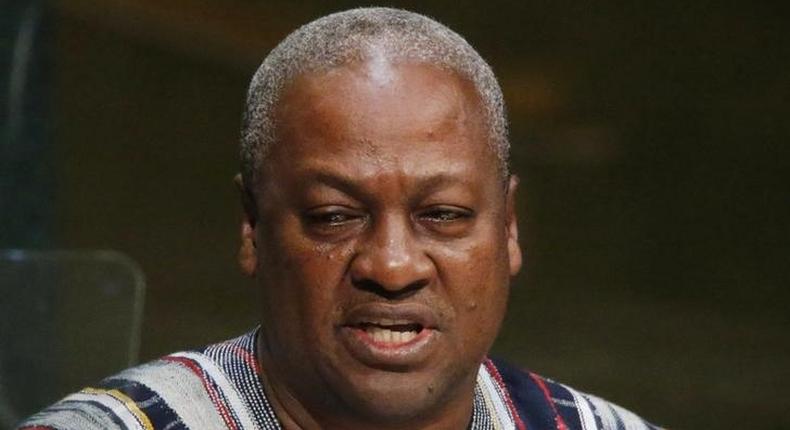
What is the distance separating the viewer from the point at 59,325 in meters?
2.91

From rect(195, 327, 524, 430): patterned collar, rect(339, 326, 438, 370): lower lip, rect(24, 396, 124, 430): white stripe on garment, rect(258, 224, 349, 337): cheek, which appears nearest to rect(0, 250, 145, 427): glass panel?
rect(195, 327, 524, 430): patterned collar

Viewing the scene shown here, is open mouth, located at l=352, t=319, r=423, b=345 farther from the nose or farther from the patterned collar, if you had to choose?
the patterned collar

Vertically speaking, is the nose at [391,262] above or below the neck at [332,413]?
above

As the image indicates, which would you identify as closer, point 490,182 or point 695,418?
point 490,182

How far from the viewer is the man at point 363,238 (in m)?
2.03

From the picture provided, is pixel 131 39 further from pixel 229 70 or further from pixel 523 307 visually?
pixel 523 307

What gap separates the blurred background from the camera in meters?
3.80

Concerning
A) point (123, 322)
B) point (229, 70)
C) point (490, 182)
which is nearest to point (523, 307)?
point (229, 70)

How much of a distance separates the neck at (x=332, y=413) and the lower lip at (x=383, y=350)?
0.28 ft

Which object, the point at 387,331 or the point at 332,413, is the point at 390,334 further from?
the point at 332,413

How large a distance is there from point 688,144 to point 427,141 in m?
2.32

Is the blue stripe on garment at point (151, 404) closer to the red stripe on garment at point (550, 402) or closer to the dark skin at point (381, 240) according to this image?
the dark skin at point (381, 240)

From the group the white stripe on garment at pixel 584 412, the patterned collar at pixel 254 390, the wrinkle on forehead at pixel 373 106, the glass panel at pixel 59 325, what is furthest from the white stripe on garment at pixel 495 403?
the glass panel at pixel 59 325

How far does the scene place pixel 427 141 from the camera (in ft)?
6.71
